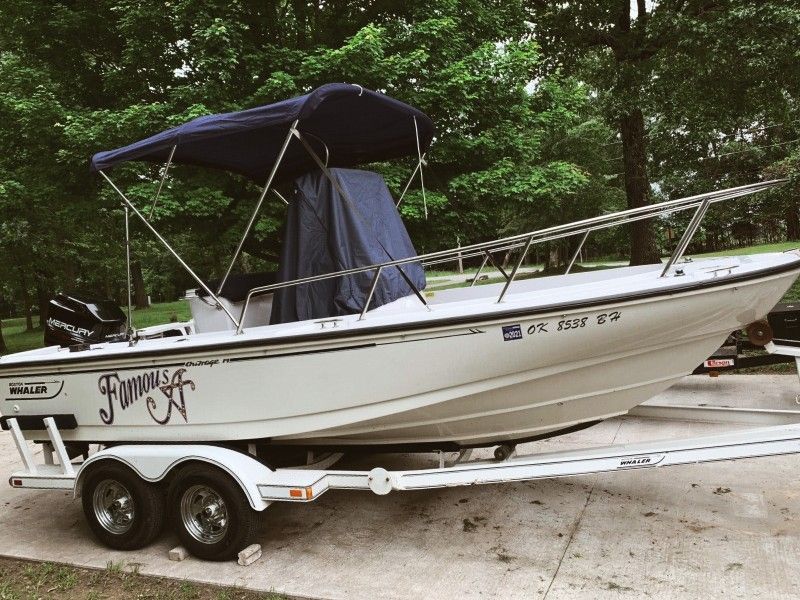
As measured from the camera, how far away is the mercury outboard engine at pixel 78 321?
210 inches

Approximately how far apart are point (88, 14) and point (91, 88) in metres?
1.12

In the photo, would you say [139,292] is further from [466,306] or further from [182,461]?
[466,306]

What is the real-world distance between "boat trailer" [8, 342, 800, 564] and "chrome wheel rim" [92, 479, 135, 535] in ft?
0.48

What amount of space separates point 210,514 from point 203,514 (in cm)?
6

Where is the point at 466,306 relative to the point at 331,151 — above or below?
below

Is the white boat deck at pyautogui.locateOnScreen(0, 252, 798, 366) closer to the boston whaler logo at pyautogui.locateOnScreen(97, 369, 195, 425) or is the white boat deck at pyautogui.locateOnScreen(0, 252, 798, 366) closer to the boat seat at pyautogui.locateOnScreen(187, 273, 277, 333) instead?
the boston whaler logo at pyautogui.locateOnScreen(97, 369, 195, 425)

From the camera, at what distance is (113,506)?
170 inches

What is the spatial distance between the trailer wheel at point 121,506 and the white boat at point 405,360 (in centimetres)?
27

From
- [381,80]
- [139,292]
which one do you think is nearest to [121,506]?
[381,80]

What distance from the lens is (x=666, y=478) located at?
Answer: 469 cm

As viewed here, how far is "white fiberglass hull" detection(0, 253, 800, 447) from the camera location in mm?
3387

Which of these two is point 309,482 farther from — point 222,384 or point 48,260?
point 48,260

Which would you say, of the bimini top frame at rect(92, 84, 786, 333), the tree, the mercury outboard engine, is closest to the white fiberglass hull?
the bimini top frame at rect(92, 84, 786, 333)

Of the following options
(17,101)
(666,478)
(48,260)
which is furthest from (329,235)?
(48,260)
